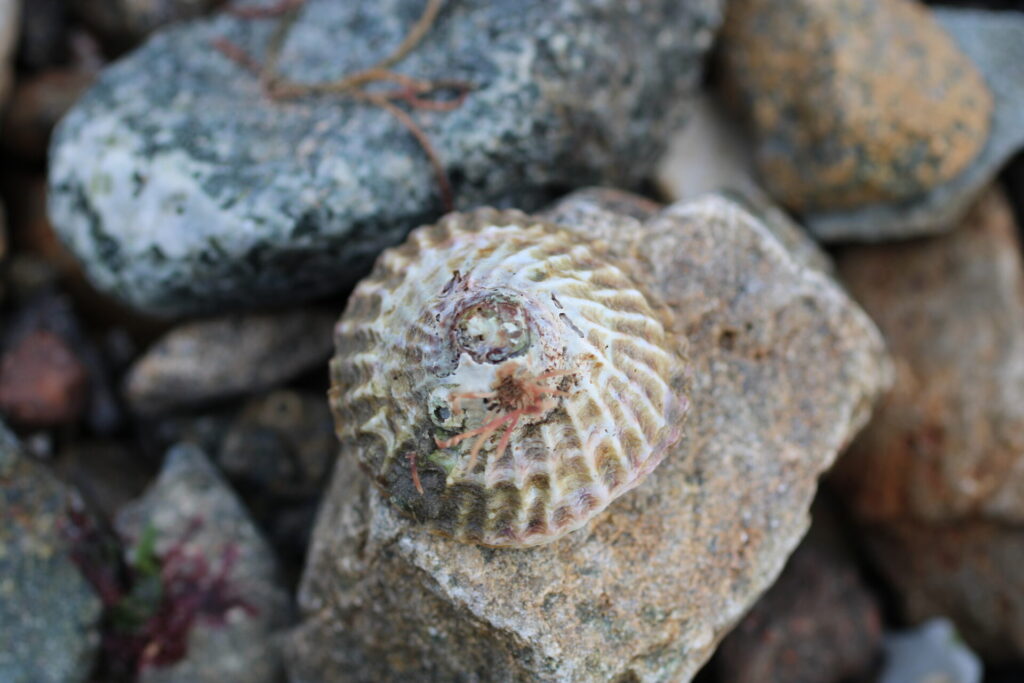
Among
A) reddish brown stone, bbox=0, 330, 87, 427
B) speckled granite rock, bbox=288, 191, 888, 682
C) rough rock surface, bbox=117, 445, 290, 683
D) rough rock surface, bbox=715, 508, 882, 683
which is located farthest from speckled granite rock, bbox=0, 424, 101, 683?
rough rock surface, bbox=715, 508, 882, 683

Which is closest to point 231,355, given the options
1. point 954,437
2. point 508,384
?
point 508,384

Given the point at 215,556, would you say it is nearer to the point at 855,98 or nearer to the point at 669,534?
the point at 669,534

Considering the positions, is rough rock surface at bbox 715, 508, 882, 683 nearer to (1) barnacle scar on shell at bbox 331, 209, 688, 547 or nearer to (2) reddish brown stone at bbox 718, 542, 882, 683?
(2) reddish brown stone at bbox 718, 542, 882, 683

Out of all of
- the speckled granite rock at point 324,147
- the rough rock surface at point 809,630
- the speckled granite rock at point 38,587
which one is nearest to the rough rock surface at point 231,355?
the speckled granite rock at point 324,147

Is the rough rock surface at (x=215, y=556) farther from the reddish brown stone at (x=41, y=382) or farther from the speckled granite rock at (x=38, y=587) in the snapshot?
the reddish brown stone at (x=41, y=382)

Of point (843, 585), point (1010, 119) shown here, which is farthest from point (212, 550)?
point (1010, 119)

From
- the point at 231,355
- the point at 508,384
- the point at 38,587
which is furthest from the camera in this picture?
the point at 231,355
